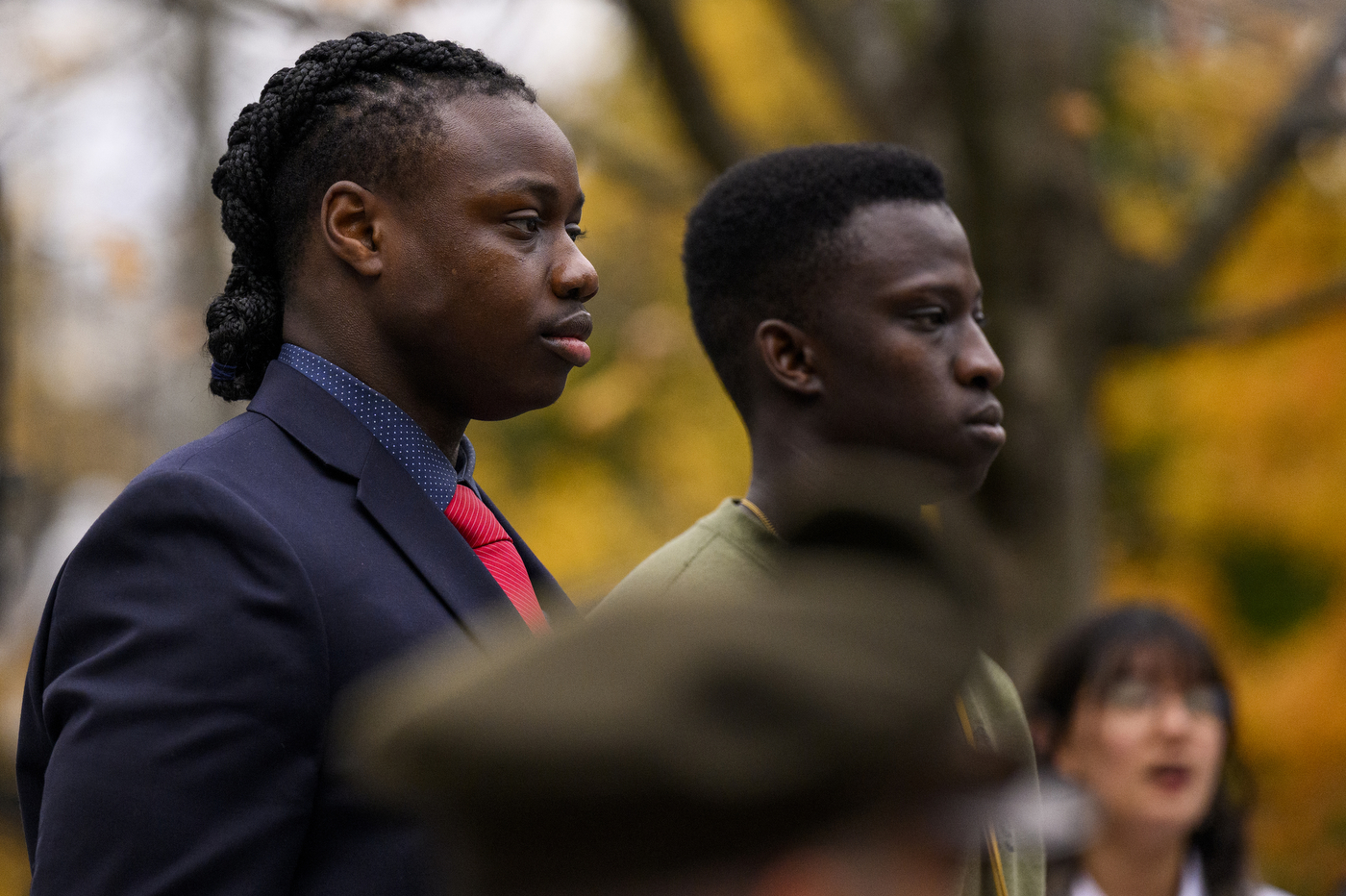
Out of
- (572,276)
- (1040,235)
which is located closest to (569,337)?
(572,276)

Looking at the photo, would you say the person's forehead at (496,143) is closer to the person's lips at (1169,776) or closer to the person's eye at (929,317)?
the person's eye at (929,317)

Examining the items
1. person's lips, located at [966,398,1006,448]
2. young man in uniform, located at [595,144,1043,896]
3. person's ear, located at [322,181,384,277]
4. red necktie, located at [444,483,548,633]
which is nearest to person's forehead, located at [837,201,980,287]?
young man in uniform, located at [595,144,1043,896]

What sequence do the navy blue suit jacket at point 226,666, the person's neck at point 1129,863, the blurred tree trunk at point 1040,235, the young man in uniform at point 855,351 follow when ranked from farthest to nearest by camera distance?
the blurred tree trunk at point 1040,235 < the person's neck at point 1129,863 < the young man in uniform at point 855,351 < the navy blue suit jacket at point 226,666

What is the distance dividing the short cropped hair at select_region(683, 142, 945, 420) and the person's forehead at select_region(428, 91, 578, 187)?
2.33 ft

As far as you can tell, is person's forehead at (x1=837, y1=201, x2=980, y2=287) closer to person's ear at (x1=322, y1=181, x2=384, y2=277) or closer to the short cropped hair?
the short cropped hair

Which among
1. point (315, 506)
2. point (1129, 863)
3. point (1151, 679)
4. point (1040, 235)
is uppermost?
point (1040, 235)

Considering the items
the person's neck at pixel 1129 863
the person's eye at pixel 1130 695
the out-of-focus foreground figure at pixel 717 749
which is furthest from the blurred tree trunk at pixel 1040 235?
the out-of-focus foreground figure at pixel 717 749

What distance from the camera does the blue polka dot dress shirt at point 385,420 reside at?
2.30m

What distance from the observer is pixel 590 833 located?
1036 millimetres

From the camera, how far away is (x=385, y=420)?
232 cm

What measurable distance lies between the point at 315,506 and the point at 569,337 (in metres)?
0.47

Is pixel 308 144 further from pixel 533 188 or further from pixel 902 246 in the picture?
pixel 902 246

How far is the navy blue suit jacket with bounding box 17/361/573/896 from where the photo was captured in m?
1.82

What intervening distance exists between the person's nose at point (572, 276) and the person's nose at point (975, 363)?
0.81 m
